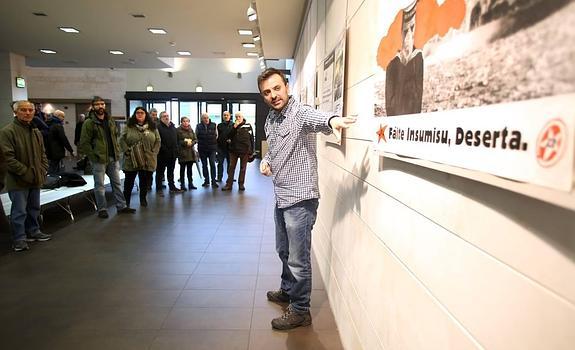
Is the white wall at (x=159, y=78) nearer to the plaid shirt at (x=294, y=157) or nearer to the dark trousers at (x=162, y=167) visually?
the dark trousers at (x=162, y=167)

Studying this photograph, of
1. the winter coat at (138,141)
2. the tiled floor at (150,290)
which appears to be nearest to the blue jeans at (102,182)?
Result: the winter coat at (138,141)

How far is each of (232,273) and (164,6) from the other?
193 inches

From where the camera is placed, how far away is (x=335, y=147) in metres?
2.71

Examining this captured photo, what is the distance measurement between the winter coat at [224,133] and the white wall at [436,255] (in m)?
5.75

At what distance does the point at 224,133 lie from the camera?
26.1ft

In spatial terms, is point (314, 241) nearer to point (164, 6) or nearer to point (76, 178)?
point (76, 178)

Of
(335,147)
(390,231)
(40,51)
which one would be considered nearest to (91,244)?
(335,147)

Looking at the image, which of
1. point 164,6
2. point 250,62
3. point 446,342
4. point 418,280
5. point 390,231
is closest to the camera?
point 446,342

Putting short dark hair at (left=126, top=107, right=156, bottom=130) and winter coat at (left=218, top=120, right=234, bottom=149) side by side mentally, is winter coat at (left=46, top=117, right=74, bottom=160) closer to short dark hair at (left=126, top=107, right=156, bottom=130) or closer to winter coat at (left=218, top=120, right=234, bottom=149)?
short dark hair at (left=126, top=107, right=156, bottom=130)

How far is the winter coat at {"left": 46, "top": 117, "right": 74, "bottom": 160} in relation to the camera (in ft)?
24.2

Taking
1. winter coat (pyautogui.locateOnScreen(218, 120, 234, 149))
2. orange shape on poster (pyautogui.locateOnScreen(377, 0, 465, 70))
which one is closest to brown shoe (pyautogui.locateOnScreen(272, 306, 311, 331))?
orange shape on poster (pyautogui.locateOnScreen(377, 0, 465, 70))

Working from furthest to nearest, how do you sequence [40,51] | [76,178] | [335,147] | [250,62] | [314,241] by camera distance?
1. [250,62]
2. [40,51]
3. [76,178]
4. [314,241]
5. [335,147]

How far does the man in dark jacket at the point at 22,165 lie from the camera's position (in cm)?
368

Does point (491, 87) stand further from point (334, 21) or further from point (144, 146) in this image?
point (144, 146)
